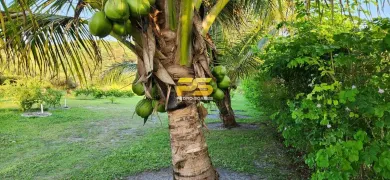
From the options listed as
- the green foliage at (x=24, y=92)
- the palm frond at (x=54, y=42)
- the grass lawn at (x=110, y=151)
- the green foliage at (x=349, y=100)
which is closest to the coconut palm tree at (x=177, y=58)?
the palm frond at (x=54, y=42)

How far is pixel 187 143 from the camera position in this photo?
240 centimetres

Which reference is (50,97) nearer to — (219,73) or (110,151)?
(110,151)

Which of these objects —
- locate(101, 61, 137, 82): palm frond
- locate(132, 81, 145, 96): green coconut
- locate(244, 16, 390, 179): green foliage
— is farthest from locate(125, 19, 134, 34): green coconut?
locate(101, 61, 137, 82): palm frond

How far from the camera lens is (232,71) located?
24.2 ft

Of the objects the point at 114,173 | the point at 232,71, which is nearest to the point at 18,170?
the point at 114,173

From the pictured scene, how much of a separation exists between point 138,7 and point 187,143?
106cm

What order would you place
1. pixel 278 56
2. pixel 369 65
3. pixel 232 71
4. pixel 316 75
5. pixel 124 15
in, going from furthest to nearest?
pixel 232 71 < pixel 278 56 < pixel 316 75 < pixel 369 65 < pixel 124 15

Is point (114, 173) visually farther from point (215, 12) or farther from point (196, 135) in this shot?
point (215, 12)

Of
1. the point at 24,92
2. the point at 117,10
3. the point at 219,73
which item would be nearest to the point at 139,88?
the point at 219,73

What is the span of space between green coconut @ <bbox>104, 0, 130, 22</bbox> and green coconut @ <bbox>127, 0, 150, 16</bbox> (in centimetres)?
3

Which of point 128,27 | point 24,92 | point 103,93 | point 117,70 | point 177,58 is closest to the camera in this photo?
point 128,27

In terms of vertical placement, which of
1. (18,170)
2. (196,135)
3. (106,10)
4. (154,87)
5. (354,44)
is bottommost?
(18,170)

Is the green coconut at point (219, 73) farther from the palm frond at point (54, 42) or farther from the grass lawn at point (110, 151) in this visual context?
the grass lawn at point (110, 151)

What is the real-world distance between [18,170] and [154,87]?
4949 mm
